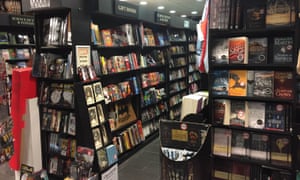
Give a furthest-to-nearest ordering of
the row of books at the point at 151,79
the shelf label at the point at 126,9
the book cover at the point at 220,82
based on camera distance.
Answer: the row of books at the point at 151,79
the shelf label at the point at 126,9
the book cover at the point at 220,82

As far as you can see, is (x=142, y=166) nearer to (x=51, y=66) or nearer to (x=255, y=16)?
(x=51, y=66)

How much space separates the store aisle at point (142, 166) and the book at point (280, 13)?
230 cm

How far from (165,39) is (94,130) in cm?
296

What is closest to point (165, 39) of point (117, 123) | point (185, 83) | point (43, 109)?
point (185, 83)

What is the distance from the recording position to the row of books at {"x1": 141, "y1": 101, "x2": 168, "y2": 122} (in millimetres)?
4528

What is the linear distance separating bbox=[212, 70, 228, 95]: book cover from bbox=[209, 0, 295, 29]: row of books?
1.45ft

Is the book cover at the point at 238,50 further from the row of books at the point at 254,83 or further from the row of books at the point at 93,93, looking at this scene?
the row of books at the point at 93,93

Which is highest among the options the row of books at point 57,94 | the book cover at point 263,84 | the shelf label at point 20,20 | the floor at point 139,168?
the shelf label at point 20,20

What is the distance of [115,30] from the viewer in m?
3.71

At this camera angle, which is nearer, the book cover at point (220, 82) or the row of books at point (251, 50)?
the row of books at point (251, 50)

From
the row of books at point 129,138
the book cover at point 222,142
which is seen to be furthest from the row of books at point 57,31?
the book cover at point 222,142

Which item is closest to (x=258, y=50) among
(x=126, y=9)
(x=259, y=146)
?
(x=259, y=146)

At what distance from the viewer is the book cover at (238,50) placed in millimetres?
2326

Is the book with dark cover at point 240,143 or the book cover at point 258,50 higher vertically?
the book cover at point 258,50
